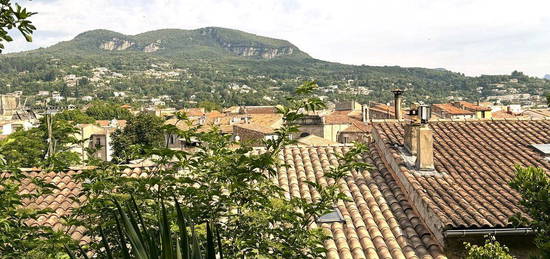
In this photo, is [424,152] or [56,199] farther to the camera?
[424,152]

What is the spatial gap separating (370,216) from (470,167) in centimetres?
229

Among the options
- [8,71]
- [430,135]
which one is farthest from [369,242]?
[8,71]

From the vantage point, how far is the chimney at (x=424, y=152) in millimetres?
8914

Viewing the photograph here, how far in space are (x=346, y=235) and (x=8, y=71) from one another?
715 feet

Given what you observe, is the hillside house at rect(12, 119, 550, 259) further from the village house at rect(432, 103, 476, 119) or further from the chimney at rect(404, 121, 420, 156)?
the village house at rect(432, 103, 476, 119)

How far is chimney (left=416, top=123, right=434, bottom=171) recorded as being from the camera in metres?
8.91

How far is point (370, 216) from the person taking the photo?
8.06 m

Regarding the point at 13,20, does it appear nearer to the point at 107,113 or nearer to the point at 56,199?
the point at 56,199

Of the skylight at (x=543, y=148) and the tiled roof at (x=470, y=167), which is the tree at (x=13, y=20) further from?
the skylight at (x=543, y=148)

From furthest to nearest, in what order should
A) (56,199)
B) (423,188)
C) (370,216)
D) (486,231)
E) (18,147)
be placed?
1. (56,199)
2. (423,188)
3. (370,216)
4. (486,231)
5. (18,147)

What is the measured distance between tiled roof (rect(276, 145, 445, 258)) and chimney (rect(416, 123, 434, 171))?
1.86ft

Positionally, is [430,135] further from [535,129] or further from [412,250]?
[535,129]

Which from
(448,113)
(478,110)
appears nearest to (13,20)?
(448,113)

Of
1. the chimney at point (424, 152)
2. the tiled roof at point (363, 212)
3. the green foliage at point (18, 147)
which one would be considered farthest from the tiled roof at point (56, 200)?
the chimney at point (424, 152)
